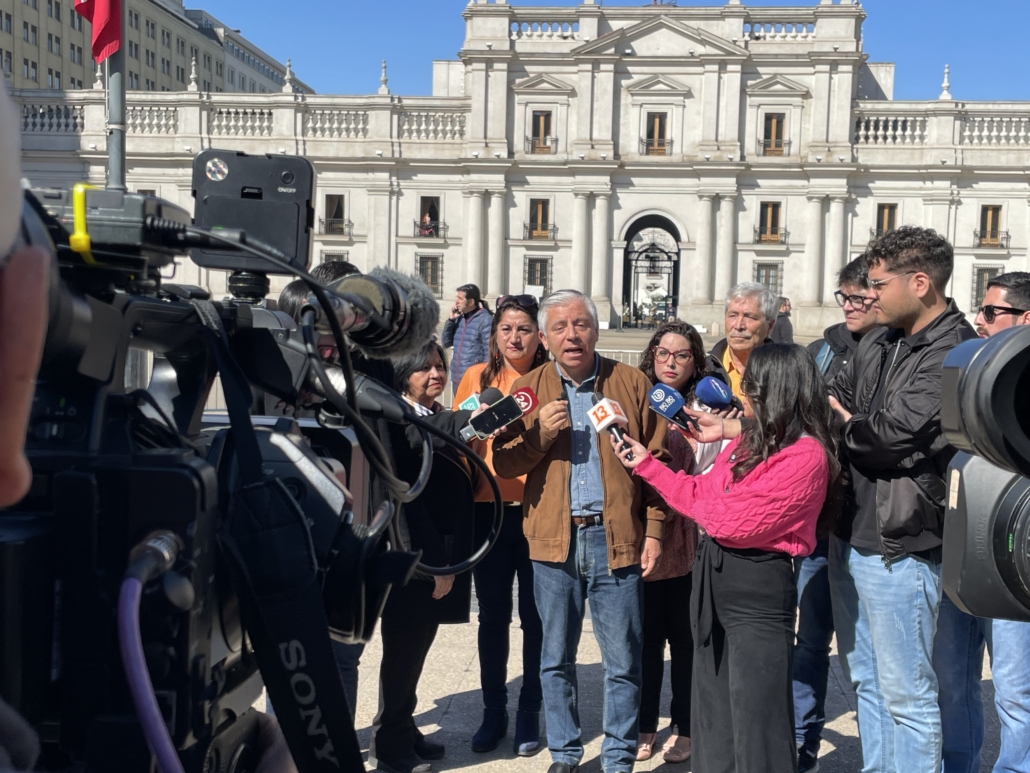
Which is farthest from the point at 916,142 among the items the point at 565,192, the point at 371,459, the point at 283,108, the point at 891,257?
the point at 371,459

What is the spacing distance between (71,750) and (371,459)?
600 millimetres

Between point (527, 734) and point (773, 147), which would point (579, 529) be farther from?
point (773, 147)

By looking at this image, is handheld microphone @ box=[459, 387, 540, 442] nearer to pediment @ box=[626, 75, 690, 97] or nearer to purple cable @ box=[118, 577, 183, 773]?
purple cable @ box=[118, 577, 183, 773]

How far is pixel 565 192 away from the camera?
40125mm

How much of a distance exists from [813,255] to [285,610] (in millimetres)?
40240

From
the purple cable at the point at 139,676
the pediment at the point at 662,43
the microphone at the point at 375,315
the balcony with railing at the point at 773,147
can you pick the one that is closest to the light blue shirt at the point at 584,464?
the microphone at the point at 375,315

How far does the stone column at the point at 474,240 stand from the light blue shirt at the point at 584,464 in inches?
1411

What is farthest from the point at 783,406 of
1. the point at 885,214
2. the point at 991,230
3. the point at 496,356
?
the point at 991,230

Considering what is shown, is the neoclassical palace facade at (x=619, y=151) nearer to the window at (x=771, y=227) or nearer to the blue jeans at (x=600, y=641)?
the window at (x=771, y=227)

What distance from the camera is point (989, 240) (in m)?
39.1

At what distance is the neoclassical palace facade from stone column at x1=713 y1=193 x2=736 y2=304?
8cm

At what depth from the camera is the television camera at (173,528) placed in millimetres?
1152

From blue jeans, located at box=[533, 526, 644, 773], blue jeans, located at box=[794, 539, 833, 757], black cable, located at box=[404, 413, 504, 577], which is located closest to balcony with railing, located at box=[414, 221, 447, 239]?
blue jeans, located at box=[794, 539, 833, 757]

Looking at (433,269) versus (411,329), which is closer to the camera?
(411,329)
